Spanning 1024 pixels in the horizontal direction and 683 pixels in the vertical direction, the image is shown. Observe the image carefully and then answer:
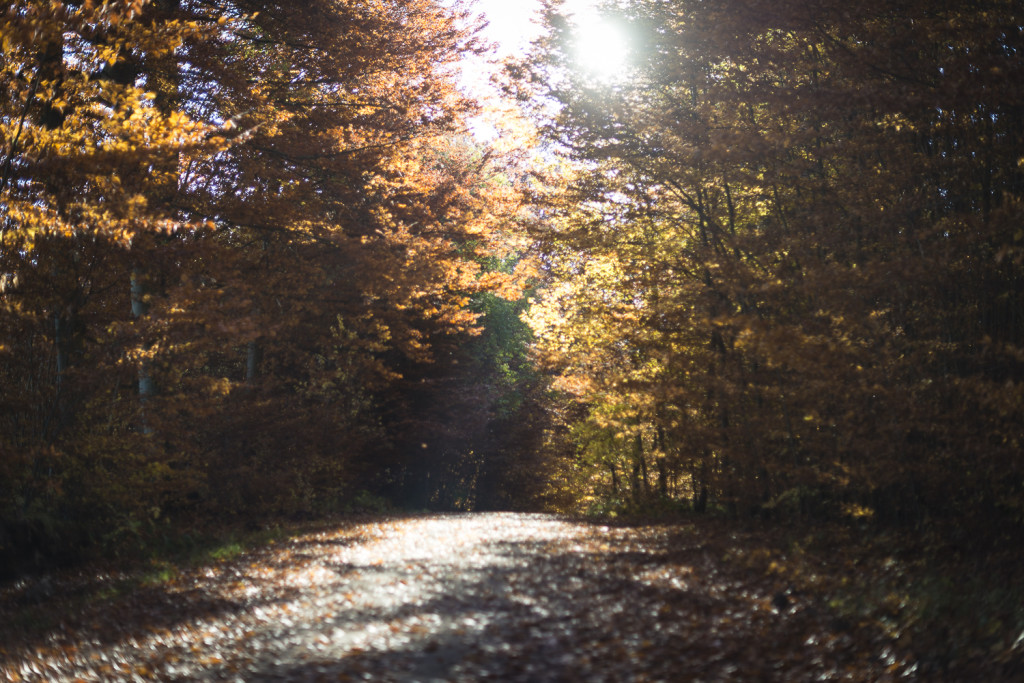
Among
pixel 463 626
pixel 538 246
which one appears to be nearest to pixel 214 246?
pixel 538 246

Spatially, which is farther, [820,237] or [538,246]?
[538,246]

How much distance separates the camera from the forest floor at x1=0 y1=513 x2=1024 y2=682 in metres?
5.79

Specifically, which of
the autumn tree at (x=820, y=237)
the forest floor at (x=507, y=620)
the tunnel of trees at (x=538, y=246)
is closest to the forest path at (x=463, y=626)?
the forest floor at (x=507, y=620)

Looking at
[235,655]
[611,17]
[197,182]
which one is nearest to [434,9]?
[611,17]

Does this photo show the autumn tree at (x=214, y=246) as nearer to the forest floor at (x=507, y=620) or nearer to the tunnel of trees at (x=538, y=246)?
the tunnel of trees at (x=538, y=246)

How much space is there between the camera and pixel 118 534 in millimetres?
12336

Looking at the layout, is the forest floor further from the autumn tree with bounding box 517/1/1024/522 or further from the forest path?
the autumn tree with bounding box 517/1/1024/522

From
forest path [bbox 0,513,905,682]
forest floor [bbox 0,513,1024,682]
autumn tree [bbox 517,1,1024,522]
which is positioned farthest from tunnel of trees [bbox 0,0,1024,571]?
forest path [bbox 0,513,905,682]

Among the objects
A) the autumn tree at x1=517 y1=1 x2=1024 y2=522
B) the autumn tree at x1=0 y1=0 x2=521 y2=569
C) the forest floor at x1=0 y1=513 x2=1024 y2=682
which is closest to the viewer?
the forest floor at x1=0 y1=513 x2=1024 y2=682

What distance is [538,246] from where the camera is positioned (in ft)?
59.1

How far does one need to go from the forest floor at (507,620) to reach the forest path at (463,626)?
0.02 m

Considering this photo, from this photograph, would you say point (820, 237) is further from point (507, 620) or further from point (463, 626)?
point (463, 626)

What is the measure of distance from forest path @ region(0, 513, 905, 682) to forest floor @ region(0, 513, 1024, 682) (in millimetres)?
22

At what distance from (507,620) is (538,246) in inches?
471
